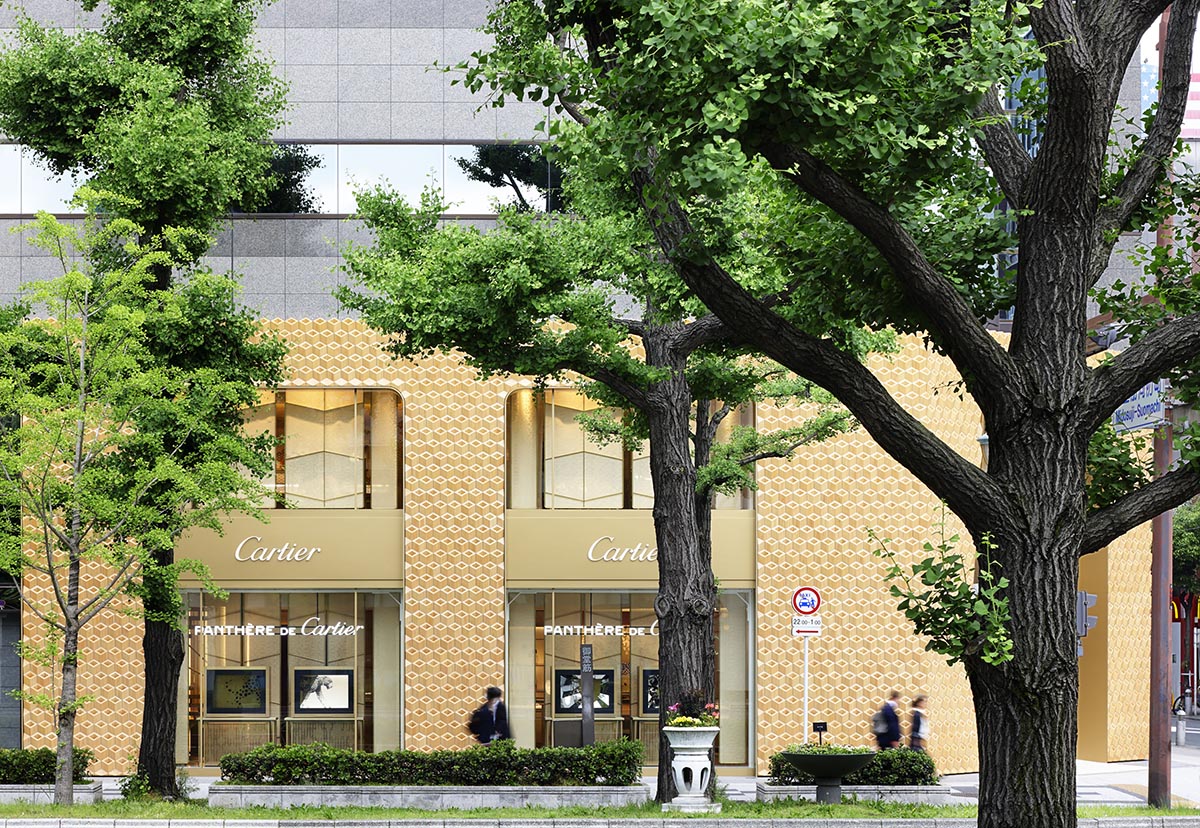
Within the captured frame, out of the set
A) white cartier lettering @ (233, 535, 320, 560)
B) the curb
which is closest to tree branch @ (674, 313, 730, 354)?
the curb

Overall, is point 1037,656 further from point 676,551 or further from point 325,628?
point 325,628

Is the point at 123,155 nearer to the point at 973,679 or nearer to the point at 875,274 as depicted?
the point at 875,274

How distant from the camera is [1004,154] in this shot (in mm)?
7945

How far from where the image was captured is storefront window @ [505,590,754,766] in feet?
82.9

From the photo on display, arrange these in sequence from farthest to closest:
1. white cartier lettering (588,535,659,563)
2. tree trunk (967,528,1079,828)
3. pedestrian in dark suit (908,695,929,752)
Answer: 1. white cartier lettering (588,535,659,563)
2. pedestrian in dark suit (908,695,929,752)
3. tree trunk (967,528,1079,828)

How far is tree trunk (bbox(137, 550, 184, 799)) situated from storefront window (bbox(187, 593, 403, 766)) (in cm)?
413

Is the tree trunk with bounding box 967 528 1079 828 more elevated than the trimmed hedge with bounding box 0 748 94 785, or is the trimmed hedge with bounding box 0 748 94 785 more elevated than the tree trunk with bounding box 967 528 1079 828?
the tree trunk with bounding box 967 528 1079 828

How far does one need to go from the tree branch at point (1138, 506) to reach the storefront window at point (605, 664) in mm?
18100

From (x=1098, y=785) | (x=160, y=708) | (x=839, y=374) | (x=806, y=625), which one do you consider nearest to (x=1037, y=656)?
(x=839, y=374)

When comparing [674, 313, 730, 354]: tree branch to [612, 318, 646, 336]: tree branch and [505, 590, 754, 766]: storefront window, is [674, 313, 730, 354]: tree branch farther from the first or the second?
[505, 590, 754, 766]: storefront window

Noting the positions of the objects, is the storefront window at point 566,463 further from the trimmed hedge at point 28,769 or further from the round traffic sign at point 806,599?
the trimmed hedge at point 28,769

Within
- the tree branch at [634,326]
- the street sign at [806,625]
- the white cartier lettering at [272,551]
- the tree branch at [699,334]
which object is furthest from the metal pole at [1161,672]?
the white cartier lettering at [272,551]

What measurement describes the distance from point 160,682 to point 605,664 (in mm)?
7861

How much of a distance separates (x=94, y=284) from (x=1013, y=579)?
15268 mm
